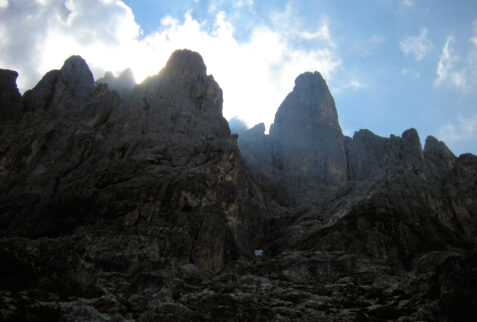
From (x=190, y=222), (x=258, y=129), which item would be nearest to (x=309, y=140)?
(x=258, y=129)

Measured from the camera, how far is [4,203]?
197ft

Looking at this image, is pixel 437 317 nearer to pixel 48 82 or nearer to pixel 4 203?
pixel 4 203

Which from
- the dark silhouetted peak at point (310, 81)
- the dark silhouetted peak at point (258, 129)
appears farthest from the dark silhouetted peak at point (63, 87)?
the dark silhouetted peak at point (310, 81)

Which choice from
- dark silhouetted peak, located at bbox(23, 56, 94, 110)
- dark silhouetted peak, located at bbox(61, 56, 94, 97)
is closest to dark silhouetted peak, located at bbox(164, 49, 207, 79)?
dark silhouetted peak, located at bbox(23, 56, 94, 110)

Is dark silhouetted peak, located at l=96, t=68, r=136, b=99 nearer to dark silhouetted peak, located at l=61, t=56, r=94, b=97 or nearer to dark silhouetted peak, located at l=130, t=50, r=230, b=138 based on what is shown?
dark silhouetted peak, located at l=61, t=56, r=94, b=97

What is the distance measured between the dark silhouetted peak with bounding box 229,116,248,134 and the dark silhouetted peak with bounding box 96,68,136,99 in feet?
204

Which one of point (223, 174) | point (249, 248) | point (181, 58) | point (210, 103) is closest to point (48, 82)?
point (181, 58)

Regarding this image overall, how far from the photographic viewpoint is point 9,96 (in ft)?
293

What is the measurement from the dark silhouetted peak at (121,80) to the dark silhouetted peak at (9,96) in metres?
37.0

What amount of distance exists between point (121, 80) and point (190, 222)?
3617 inches

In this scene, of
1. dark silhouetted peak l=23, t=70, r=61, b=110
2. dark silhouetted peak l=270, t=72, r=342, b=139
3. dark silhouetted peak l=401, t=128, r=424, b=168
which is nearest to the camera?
dark silhouetted peak l=23, t=70, r=61, b=110

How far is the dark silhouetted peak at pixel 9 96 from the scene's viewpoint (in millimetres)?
85956

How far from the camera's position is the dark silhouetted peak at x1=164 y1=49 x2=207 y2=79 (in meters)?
106

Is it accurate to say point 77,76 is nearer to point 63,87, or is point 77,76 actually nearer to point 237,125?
point 63,87
